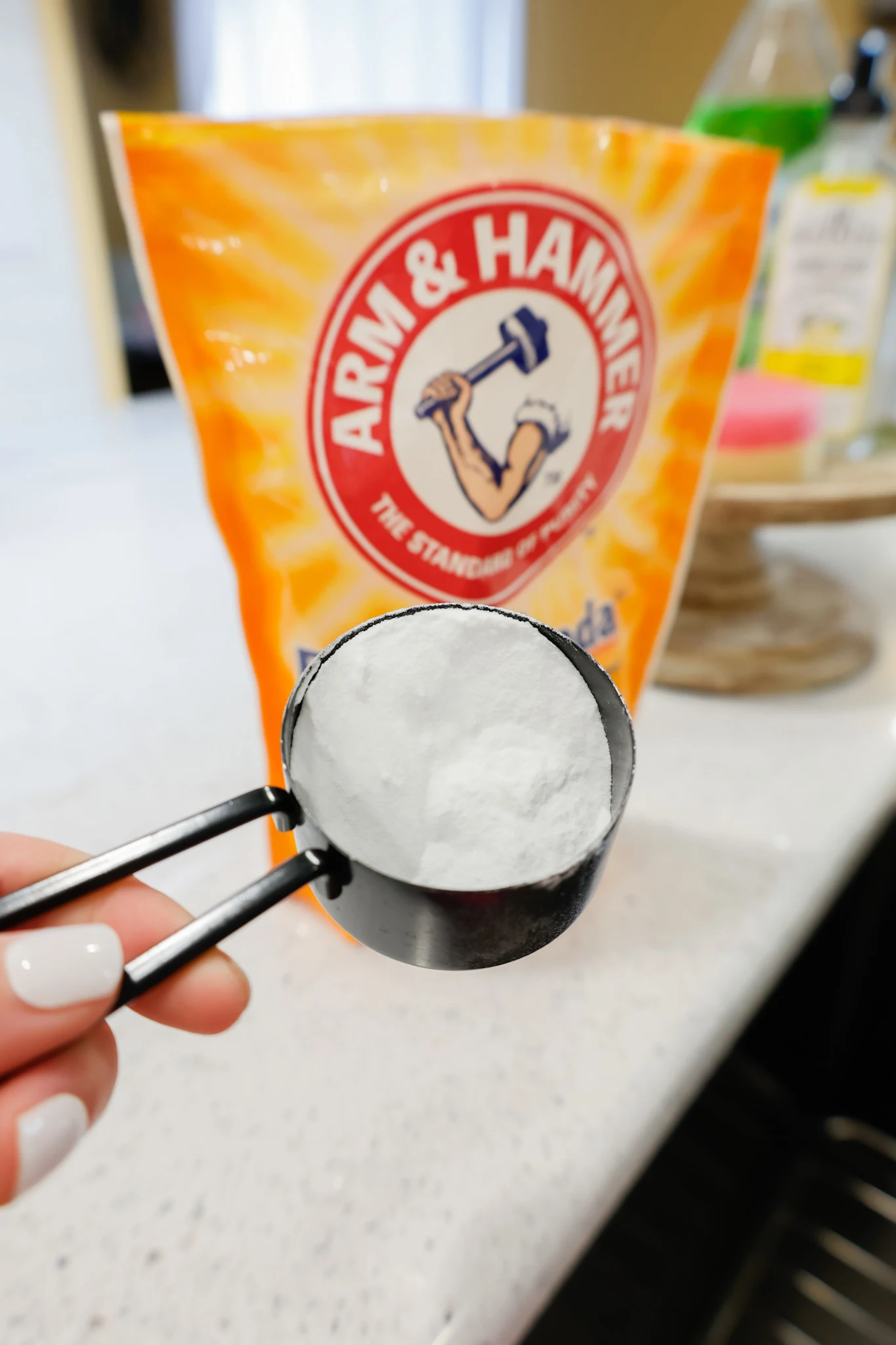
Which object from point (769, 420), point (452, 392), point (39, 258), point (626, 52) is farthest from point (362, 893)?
point (626, 52)

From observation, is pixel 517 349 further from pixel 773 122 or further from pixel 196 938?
pixel 773 122

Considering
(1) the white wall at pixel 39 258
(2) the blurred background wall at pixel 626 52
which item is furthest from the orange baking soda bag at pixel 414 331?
(2) the blurred background wall at pixel 626 52

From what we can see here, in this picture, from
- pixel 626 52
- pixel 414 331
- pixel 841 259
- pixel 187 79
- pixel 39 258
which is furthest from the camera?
pixel 626 52

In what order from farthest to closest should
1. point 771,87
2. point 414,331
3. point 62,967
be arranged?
point 771,87, point 414,331, point 62,967

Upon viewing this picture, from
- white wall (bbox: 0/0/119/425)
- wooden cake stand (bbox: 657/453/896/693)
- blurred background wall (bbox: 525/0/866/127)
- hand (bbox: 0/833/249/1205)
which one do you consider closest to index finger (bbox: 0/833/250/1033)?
hand (bbox: 0/833/249/1205)

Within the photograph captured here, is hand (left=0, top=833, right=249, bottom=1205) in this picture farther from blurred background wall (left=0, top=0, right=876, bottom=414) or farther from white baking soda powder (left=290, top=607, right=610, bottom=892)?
blurred background wall (left=0, top=0, right=876, bottom=414)

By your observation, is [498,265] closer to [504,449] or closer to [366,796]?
[504,449]

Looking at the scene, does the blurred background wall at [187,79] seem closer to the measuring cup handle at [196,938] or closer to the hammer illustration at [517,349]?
the hammer illustration at [517,349]
